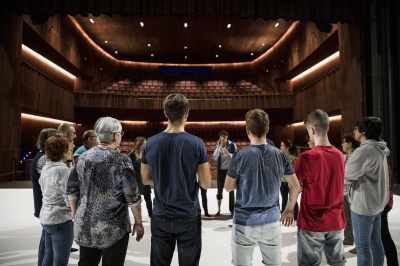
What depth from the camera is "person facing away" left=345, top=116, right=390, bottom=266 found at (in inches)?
74.0

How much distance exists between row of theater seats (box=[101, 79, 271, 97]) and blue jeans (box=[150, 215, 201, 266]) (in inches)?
540

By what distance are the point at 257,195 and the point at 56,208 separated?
1.26 m

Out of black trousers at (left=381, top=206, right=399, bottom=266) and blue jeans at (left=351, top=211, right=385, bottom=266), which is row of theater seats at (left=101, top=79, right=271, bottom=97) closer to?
black trousers at (left=381, top=206, right=399, bottom=266)

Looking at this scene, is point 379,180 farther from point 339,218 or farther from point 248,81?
point 248,81

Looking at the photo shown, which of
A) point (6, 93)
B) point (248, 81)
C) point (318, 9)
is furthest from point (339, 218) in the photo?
point (248, 81)

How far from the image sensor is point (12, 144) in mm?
9211

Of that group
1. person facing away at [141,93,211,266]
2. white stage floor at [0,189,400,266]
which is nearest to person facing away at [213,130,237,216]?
white stage floor at [0,189,400,266]

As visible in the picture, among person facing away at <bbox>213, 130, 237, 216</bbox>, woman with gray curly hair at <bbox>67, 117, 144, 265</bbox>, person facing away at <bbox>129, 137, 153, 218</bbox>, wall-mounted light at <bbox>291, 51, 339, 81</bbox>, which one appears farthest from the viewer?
wall-mounted light at <bbox>291, 51, 339, 81</bbox>

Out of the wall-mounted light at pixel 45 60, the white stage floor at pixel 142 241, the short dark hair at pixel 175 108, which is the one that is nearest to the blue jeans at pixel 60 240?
the white stage floor at pixel 142 241

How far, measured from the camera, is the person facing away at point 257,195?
159 cm

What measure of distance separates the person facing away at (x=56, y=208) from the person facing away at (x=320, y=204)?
1435 mm

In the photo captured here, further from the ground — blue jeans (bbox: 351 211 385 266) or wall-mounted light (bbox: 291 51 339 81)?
wall-mounted light (bbox: 291 51 339 81)

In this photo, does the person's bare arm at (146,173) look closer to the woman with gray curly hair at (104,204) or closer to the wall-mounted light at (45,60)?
the woman with gray curly hair at (104,204)

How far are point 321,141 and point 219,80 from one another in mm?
16396
